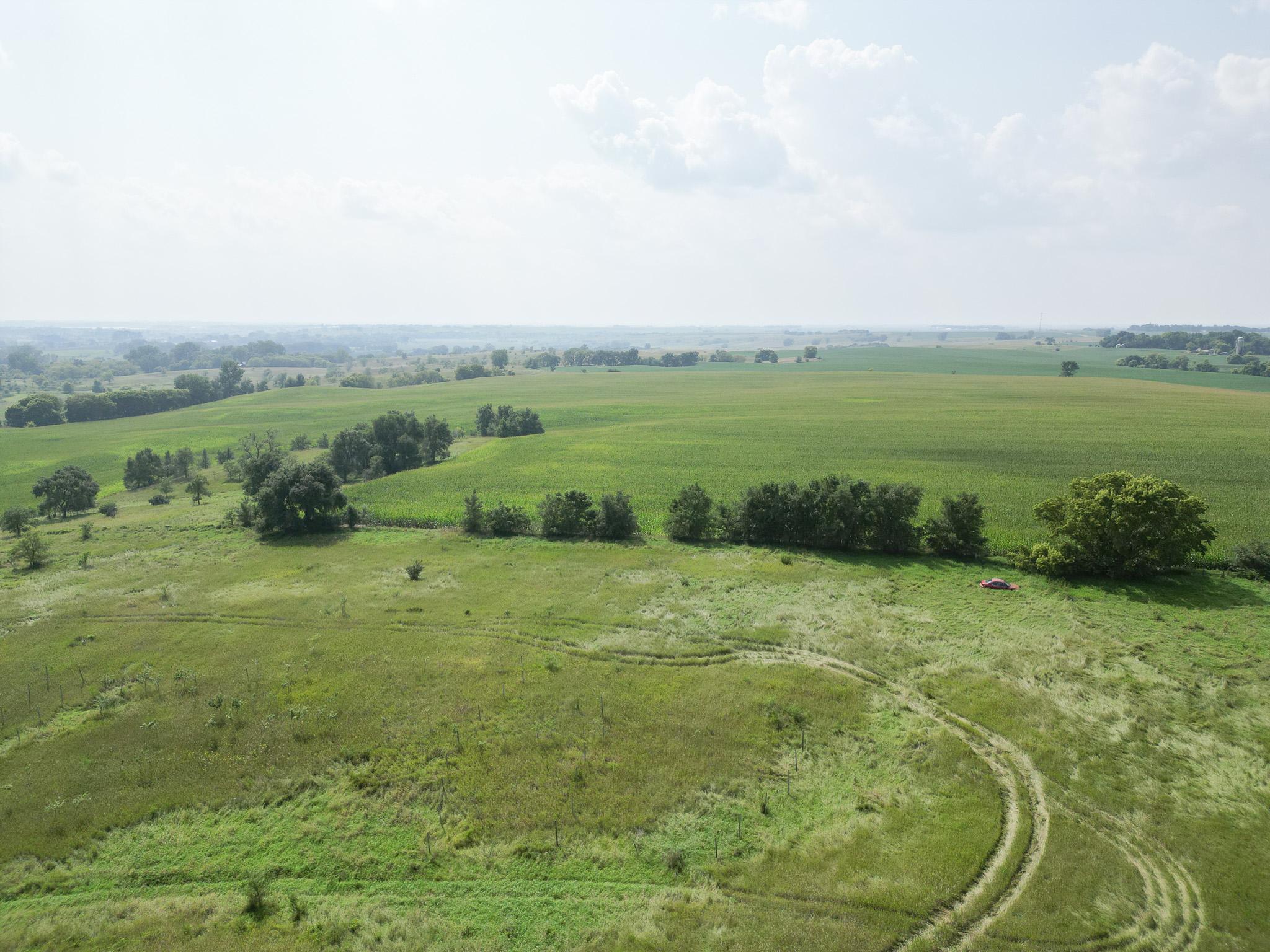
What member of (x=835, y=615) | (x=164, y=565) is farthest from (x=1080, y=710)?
(x=164, y=565)

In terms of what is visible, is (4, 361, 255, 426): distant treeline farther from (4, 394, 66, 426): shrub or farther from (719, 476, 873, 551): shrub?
(719, 476, 873, 551): shrub

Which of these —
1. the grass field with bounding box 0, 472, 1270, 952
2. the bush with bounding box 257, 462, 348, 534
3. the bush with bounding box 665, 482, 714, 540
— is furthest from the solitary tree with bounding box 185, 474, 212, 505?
the bush with bounding box 665, 482, 714, 540

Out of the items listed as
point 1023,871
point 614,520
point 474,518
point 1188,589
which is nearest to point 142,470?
point 474,518

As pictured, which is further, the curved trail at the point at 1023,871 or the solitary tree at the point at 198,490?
the solitary tree at the point at 198,490

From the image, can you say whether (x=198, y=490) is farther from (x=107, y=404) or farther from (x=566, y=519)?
(x=107, y=404)

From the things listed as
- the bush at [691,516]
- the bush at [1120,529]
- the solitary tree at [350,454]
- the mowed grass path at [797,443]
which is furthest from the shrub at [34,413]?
the bush at [1120,529]

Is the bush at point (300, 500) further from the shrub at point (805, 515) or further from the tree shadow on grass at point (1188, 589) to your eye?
the tree shadow on grass at point (1188, 589)

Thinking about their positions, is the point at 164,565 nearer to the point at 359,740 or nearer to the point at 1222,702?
the point at 359,740
